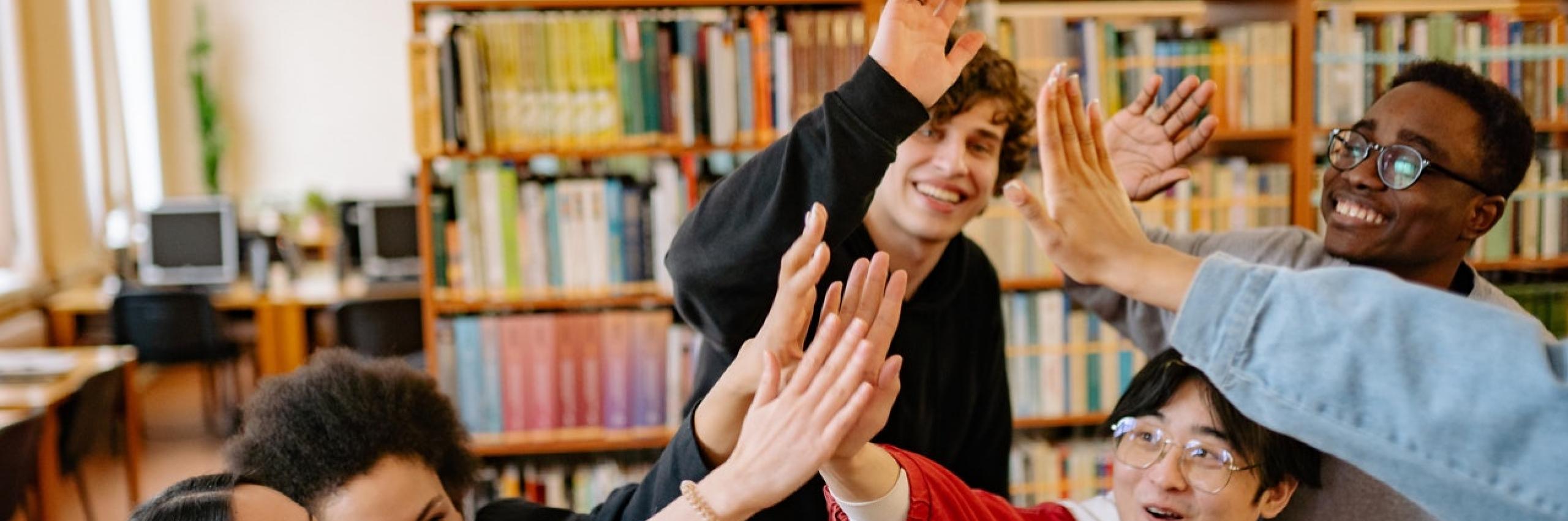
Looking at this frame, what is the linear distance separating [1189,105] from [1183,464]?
495 mm

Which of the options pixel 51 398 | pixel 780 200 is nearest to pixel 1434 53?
pixel 780 200

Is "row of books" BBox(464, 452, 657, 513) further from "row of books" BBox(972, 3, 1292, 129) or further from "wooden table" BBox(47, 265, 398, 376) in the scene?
"wooden table" BBox(47, 265, 398, 376)

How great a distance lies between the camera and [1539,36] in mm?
3443

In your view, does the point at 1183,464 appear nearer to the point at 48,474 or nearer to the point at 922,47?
the point at 922,47

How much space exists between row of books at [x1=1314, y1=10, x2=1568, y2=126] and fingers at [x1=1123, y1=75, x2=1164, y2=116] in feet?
6.38

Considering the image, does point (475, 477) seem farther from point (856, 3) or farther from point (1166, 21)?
point (1166, 21)

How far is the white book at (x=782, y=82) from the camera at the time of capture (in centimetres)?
312

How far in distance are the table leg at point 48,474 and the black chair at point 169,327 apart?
184 centimetres

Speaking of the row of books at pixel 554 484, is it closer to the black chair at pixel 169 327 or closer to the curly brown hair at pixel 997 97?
the curly brown hair at pixel 997 97

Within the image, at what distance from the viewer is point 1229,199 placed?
10.9 ft

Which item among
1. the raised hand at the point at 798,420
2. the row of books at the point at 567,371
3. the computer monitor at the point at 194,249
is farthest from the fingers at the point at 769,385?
the computer monitor at the point at 194,249

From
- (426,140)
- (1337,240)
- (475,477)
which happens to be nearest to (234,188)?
(426,140)

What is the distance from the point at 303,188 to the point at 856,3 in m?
7.36

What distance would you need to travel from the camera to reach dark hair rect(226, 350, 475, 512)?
4.58ft
